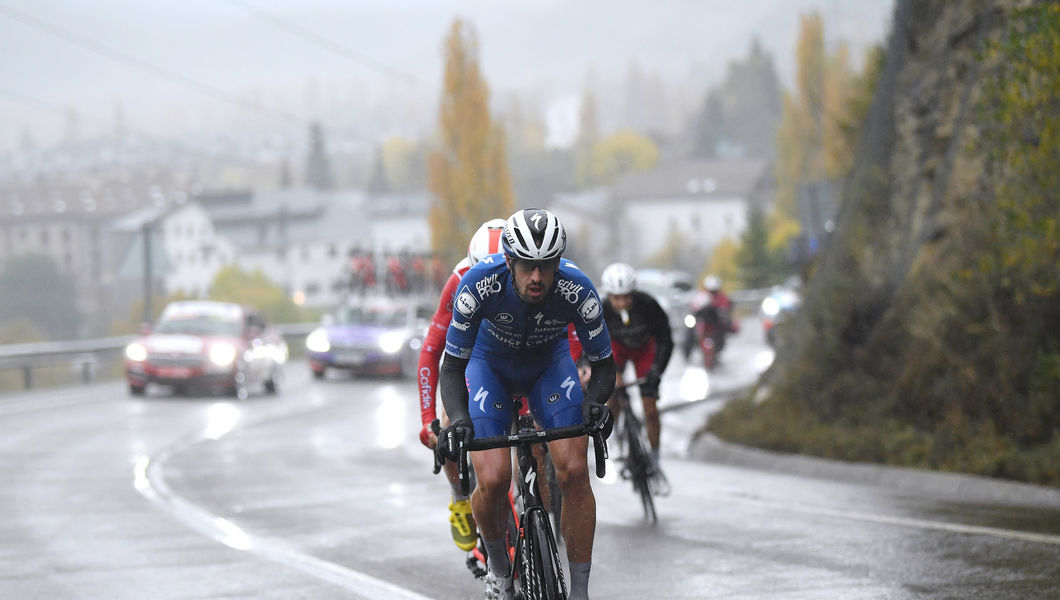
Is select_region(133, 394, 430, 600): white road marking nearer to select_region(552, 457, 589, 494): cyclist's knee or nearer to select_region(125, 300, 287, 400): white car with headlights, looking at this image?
select_region(552, 457, 589, 494): cyclist's knee

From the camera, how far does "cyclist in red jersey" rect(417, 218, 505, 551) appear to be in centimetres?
699

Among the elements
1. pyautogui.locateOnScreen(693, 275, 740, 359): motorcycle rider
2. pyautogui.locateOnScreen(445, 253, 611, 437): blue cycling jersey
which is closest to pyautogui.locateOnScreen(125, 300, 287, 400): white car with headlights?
pyautogui.locateOnScreen(693, 275, 740, 359): motorcycle rider

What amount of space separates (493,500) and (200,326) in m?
21.8

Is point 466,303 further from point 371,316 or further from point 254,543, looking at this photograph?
point 371,316

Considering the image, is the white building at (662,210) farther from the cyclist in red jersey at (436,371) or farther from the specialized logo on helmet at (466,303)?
the specialized logo on helmet at (466,303)

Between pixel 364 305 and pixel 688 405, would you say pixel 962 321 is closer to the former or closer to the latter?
pixel 688 405

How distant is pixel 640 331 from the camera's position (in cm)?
1127

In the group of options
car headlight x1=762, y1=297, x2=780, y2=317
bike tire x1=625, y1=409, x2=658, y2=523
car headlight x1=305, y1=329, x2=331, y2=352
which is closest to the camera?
bike tire x1=625, y1=409, x2=658, y2=523

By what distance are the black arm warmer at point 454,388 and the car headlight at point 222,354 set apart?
2021cm

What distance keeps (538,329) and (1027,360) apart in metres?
7.69

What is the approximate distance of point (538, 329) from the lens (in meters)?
6.38

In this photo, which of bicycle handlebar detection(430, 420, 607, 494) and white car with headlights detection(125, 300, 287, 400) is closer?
bicycle handlebar detection(430, 420, 607, 494)

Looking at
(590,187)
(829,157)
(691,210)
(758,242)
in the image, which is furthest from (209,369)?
(590,187)

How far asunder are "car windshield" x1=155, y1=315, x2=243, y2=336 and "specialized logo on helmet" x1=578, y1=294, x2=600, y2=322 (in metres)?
21.4
